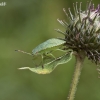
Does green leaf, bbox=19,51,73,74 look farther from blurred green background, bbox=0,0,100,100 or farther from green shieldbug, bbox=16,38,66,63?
blurred green background, bbox=0,0,100,100

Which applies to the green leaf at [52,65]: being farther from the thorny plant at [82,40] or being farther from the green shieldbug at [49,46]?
the green shieldbug at [49,46]

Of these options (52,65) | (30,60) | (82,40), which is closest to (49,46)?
(52,65)

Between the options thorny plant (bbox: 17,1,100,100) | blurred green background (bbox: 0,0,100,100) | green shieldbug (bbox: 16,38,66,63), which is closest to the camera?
green shieldbug (bbox: 16,38,66,63)

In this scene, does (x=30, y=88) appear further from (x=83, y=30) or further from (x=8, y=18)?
(x=83, y=30)

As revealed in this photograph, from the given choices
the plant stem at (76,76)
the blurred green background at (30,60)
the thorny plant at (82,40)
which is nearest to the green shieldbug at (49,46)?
the thorny plant at (82,40)

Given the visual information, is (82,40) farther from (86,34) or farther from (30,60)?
(30,60)

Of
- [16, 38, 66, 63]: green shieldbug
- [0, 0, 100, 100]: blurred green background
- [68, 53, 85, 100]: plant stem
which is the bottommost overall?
[0, 0, 100, 100]: blurred green background

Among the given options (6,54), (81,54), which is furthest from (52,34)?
(81,54)

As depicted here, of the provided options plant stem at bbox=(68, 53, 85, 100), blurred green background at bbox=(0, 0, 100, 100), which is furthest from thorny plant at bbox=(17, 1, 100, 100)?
blurred green background at bbox=(0, 0, 100, 100)

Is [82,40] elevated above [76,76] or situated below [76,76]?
above
